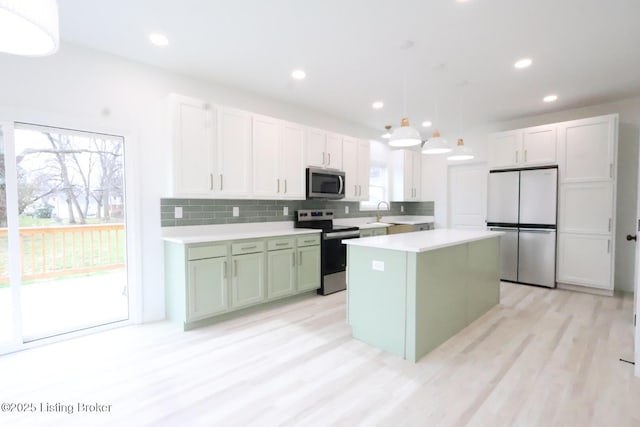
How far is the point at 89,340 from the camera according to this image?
2.77 m

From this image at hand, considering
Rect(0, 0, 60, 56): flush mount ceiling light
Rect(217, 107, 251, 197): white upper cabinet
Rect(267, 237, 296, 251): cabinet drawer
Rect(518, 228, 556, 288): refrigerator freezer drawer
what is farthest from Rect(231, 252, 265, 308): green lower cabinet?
Rect(518, 228, 556, 288): refrigerator freezer drawer

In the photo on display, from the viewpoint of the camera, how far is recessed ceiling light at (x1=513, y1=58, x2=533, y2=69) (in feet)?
9.91

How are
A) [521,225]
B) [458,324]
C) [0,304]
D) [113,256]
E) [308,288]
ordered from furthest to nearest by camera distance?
[521,225], [308,288], [113,256], [458,324], [0,304]

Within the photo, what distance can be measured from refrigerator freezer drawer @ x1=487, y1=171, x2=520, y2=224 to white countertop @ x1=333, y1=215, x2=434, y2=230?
4.50 ft

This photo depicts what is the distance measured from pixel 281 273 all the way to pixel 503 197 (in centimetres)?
366

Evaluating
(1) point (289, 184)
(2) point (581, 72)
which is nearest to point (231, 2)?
(1) point (289, 184)

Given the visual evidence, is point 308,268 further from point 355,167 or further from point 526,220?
point 526,220

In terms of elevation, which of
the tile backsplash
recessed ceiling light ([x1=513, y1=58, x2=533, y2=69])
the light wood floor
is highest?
recessed ceiling light ([x1=513, y1=58, x2=533, y2=69])

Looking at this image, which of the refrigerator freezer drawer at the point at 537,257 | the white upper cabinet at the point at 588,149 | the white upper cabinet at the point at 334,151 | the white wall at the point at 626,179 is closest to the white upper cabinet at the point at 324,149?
the white upper cabinet at the point at 334,151

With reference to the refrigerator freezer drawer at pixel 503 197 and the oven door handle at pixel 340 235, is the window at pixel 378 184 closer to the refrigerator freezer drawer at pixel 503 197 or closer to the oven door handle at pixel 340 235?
the oven door handle at pixel 340 235

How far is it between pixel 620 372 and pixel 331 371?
6.98ft

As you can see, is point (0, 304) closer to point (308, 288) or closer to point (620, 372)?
point (308, 288)

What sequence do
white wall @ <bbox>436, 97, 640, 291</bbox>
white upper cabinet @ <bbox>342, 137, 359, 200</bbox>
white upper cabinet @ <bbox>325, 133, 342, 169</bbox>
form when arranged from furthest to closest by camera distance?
1. white upper cabinet @ <bbox>342, 137, 359, 200</bbox>
2. white upper cabinet @ <bbox>325, 133, 342, 169</bbox>
3. white wall @ <bbox>436, 97, 640, 291</bbox>

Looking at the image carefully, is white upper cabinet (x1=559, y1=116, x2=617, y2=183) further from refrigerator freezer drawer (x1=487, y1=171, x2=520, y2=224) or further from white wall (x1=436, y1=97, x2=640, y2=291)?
refrigerator freezer drawer (x1=487, y1=171, x2=520, y2=224)
